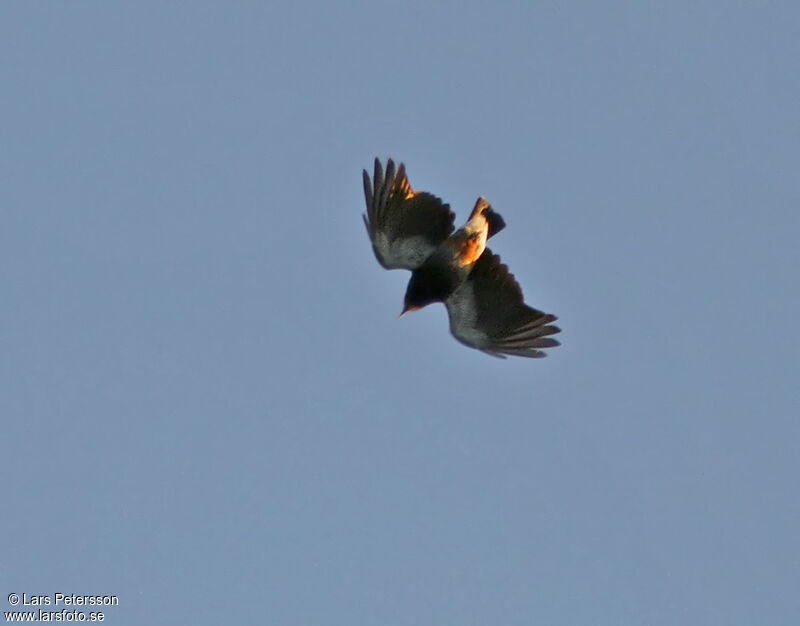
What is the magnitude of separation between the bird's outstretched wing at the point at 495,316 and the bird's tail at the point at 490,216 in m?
0.29

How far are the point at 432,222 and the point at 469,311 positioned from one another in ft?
3.55

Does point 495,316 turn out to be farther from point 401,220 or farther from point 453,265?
point 401,220

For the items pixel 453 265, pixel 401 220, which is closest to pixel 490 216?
pixel 453 265

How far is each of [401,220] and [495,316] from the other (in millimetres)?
1507

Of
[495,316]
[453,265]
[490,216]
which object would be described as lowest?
[495,316]

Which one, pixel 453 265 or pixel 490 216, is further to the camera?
pixel 490 216

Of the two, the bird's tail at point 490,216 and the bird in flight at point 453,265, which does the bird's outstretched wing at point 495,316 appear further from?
the bird's tail at point 490,216

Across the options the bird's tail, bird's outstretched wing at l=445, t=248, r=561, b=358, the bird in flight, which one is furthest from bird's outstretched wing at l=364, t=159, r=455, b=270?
bird's outstretched wing at l=445, t=248, r=561, b=358

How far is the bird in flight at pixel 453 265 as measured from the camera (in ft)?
70.5

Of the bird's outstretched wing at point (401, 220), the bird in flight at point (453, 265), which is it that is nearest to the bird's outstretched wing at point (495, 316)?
the bird in flight at point (453, 265)

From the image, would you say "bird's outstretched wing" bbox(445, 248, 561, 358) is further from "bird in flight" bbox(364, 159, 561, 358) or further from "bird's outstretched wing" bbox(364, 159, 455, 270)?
"bird's outstretched wing" bbox(364, 159, 455, 270)

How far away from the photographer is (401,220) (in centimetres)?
2153

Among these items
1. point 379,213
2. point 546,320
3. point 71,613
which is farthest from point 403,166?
point 71,613

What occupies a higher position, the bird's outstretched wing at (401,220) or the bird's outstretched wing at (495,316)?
the bird's outstretched wing at (401,220)
